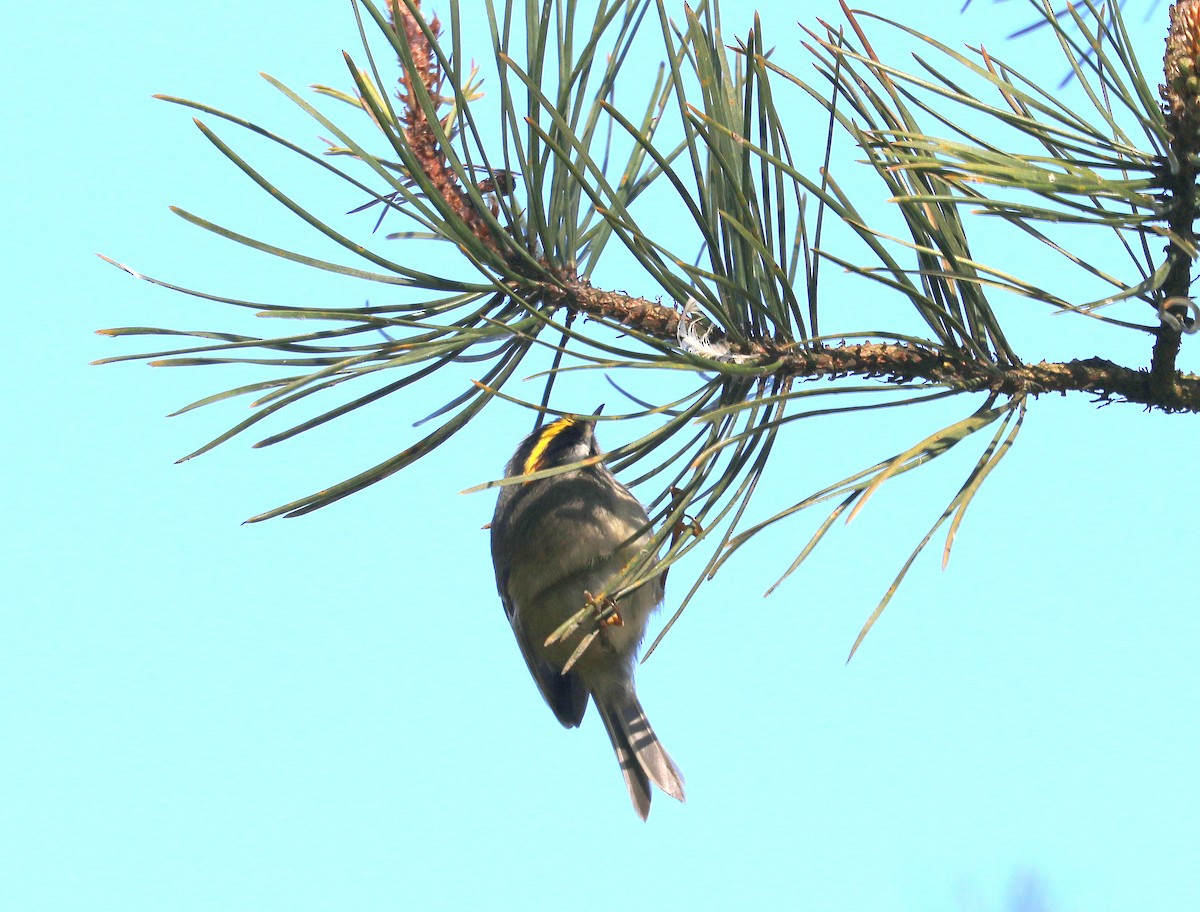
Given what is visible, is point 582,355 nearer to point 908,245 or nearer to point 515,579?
point 908,245

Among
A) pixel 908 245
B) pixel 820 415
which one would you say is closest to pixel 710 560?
pixel 820 415

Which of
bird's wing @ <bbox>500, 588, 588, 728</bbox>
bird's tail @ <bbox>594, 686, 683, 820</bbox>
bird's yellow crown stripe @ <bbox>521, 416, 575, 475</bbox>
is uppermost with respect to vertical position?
bird's yellow crown stripe @ <bbox>521, 416, 575, 475</bbox>

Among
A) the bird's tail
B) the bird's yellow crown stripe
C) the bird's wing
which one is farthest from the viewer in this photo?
the bird's wing

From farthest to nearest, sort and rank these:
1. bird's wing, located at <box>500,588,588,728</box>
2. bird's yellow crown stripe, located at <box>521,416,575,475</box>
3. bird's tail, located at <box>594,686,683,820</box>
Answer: bird's wing, located at <box>500,588,588,728</box>, bird's yellow crown stripe, located at <box>521,416,575,475</box>, bird's tail, located at <box>594,686,683,820</box>

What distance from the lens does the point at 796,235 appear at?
1.96 m

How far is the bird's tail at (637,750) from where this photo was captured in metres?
3.33

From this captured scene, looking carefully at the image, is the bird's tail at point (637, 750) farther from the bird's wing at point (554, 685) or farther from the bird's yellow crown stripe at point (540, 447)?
the bird's yellow crown stripe at point (540, 447)

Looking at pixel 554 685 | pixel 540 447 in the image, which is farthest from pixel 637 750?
pixel 540 447

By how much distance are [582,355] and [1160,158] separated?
2.53 ft

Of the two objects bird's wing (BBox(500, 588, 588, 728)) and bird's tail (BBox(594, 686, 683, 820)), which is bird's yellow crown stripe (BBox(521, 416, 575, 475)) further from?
bird's tail (BBox(594, 686, 683, 820))

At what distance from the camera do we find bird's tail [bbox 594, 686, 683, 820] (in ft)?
10.9

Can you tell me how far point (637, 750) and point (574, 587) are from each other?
490 millimetres

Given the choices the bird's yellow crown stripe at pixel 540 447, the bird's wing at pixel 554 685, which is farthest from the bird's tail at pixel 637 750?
the bird's yellow crown stripe at pixel 540 447

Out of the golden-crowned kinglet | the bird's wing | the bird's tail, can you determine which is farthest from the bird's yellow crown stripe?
the bird's tail
